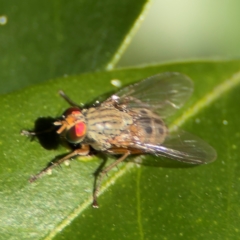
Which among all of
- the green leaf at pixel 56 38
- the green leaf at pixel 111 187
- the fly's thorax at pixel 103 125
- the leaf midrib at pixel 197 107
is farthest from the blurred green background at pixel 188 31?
the green leaf at pixel 111 187

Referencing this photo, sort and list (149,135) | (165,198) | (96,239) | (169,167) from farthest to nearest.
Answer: (149,135)
(169,167)
(165,198)
(96,239)

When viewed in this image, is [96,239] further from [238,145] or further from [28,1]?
[28,1]

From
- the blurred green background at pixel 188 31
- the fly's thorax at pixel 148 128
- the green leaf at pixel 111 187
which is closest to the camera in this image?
the green leaf at pixel 111 187

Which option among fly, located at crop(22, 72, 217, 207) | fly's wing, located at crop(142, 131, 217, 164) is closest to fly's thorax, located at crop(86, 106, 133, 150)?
fly, located at crop(22, 72, 217, 207)

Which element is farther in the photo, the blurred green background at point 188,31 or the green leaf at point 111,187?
the blurred green background at point 188,31

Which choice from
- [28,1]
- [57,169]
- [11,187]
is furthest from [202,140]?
[28,1]

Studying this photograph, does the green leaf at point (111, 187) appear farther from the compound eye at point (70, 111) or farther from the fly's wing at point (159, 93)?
the fly's wing at point (159, 93)
